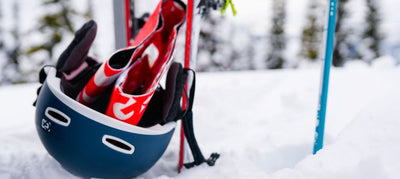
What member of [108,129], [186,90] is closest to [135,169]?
[108,129]

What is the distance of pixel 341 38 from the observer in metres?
13.5

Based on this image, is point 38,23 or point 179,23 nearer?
point 179,23

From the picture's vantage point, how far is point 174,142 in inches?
58.4

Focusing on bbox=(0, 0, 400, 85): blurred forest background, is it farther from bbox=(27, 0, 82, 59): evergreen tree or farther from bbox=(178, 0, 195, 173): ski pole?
bbox=(178, 0, 195, 173): ski pole

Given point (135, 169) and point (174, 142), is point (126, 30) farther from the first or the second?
point (135, 169)

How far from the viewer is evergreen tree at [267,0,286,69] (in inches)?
687

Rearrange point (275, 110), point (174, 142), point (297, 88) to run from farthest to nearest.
Answer: point (297, 88) → point (275, 110) → point (174, 142)

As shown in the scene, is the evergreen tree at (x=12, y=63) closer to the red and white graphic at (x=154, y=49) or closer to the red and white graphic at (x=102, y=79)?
the red and white graphic at (x=154, y=49)

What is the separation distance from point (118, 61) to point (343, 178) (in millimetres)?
909

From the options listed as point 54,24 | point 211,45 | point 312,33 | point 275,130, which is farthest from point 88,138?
point 312,33

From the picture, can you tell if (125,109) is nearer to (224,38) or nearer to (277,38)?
(224,38)

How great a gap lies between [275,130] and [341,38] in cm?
1391

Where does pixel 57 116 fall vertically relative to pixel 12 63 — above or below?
above

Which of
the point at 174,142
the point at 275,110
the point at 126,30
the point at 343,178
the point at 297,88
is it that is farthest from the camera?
the point at 297,88
